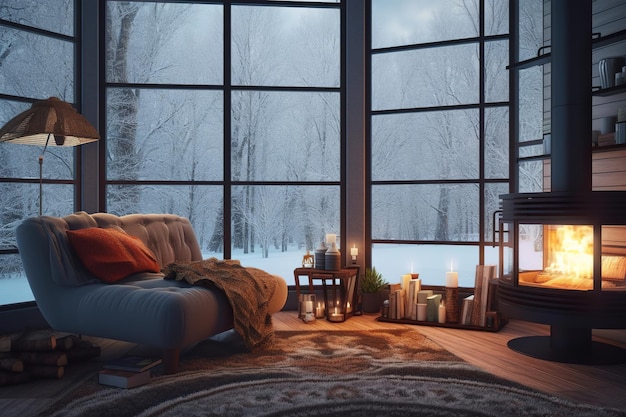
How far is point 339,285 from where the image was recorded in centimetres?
505

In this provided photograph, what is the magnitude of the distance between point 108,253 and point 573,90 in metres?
2.89

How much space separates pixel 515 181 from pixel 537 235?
525 mm

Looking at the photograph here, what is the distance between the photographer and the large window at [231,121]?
16.9ft

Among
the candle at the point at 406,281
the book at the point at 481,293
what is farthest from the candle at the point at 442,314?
the candle at the point at 406,281

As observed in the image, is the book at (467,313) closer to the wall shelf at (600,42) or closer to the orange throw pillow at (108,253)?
the wall shelf at (600,42)

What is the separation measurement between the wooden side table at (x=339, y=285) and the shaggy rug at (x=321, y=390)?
1.07 meters

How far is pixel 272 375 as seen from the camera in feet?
10.2

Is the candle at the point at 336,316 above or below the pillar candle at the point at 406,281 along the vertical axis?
below

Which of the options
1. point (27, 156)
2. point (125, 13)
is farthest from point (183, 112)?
point (27, 156)

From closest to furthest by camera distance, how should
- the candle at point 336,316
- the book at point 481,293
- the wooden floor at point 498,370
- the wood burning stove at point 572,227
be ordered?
the wooden floor at point 498,370 < the wood burning stove at point 572,227 < the book at point 481,293 < the candle at point 336,316

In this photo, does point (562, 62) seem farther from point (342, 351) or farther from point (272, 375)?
point (272, 375)

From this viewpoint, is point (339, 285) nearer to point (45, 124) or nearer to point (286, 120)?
point (286, 120)

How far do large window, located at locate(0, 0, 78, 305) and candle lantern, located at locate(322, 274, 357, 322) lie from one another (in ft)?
7.29

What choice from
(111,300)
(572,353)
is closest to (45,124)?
(111,300)
